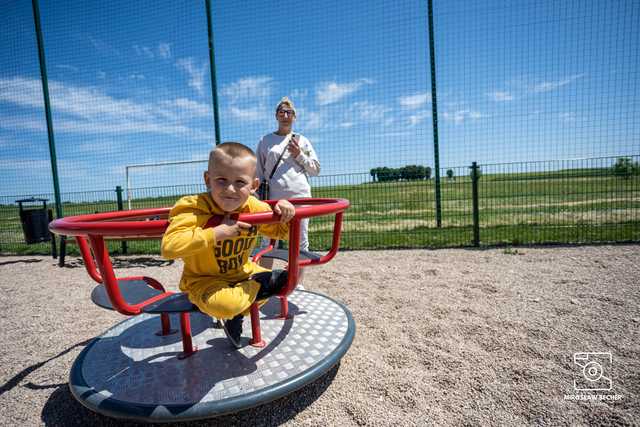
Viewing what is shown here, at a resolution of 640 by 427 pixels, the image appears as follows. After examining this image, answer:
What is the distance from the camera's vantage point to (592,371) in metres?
1.99

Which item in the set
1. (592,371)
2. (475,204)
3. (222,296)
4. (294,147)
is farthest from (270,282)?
(475,204)

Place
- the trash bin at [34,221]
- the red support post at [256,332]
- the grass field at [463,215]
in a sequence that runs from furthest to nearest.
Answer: the trash bin at [34,221], the grass field at [463,215], the red support post at [256,332]

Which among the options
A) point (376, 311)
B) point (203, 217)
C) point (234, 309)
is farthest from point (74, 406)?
point (376, 311)

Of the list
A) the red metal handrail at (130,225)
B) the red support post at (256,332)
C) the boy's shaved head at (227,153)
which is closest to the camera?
the red metal handrail at (130,225)

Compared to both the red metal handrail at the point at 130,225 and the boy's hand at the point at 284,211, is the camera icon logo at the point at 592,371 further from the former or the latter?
the boy's hand at the point at 284,211

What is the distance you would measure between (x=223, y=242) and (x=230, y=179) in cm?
33

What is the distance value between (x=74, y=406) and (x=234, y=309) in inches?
47.3

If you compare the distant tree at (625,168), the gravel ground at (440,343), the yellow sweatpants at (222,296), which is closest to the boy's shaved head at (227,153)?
the yellow sweatpants at (222,296)

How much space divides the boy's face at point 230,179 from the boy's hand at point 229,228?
0.20m

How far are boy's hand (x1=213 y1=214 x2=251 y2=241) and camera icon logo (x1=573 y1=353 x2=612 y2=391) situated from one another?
193 cm

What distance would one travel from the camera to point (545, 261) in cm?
443

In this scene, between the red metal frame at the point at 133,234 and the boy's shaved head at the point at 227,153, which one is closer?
the red metal frame at the point at 133,234

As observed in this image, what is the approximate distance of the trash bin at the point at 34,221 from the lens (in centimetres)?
695

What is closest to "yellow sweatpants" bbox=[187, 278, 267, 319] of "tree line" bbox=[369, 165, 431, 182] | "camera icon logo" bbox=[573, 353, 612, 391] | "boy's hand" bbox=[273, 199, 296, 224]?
"boy's hand" bbox=[273, 199, 296, 224]
